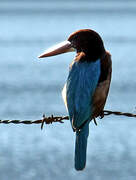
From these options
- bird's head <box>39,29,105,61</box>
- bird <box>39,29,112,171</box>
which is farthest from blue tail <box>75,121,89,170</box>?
bird's head <box>39,29,105,61</box>

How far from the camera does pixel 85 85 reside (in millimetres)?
6082

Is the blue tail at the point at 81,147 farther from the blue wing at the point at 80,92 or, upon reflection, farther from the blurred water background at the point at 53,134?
the blurred water background at the point at 53,134

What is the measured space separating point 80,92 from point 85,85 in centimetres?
9

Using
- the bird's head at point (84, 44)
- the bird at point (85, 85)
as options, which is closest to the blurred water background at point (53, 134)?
the bird at point (85, 85)

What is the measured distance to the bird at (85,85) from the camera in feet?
19.8

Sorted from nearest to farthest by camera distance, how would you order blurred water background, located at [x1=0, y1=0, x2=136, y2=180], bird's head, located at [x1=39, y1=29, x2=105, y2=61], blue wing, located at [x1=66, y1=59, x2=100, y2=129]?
blue wing, located at [x1=66, y1=59, x2=100, y2=129]
bird's head, located at [x1=39, y1=29, x2=105, y2=61]
blurred water background, located at [x1=0, y1=0, x2=136, y2=180]

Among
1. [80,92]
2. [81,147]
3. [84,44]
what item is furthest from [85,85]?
[84,44]

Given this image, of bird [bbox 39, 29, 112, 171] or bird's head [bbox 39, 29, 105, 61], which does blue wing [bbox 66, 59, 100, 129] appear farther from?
bird's head [bbox 39, 29, 105, 61]

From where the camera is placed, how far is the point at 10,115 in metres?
27.1

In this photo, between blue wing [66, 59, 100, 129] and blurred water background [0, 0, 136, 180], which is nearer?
blue wing [66, 59, 100, 129]

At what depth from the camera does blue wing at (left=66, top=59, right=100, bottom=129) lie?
600 cm

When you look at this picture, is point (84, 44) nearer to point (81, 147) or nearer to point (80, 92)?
point (80, 92)

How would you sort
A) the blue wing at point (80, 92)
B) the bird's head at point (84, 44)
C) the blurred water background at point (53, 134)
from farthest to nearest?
the blurred water background at point (53, 134)
the bird's head at point (84, 44)
the blue wing at point (80, 92)

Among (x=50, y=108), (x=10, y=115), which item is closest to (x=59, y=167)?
(x=10, y=115)
